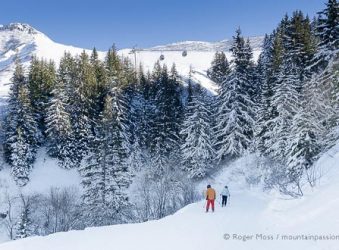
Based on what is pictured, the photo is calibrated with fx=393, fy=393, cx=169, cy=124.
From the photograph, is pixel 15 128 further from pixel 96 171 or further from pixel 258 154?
pixel 258 154

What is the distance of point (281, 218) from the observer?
15984 mm

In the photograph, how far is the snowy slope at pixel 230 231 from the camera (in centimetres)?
1308

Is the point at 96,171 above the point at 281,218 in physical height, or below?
below

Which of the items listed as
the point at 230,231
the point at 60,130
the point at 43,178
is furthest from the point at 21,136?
the point at 230,231

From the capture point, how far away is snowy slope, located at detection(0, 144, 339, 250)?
→ 13078 mm

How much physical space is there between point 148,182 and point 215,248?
122 feet

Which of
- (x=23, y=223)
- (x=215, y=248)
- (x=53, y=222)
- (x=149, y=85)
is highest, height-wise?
(x=149, y=85)

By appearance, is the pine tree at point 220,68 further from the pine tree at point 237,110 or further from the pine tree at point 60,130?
the pine tree at point 60,130

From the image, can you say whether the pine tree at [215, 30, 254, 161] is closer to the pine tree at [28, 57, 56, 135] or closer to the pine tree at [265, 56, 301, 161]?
the pine tree at [265, 56, 301, 161]

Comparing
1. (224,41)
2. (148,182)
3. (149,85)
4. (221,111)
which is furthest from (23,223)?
(224,41)

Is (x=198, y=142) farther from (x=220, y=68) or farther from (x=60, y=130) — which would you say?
(x=220, y=68)

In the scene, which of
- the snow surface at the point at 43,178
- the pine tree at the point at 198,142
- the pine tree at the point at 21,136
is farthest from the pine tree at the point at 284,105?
the pine tree at the point at 21,136

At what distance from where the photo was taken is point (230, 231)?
15.2 m

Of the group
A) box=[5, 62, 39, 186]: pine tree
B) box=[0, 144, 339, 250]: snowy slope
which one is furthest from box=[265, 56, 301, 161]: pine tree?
box=[5, 62, 39, 186]: pine tree
